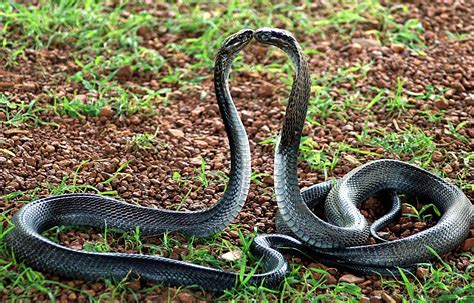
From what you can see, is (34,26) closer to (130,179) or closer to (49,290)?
(130,179)

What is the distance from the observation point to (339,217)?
6.23 meters

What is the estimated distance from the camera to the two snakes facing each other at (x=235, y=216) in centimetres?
548

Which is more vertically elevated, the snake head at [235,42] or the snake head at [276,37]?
the snake head at [276,37]

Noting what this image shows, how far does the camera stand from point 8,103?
731 centimetres

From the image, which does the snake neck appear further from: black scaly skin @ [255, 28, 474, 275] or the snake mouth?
the snake mouth

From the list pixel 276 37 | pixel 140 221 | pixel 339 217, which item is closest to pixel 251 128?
pixel 339 217

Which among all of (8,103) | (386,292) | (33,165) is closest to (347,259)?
(386,292)

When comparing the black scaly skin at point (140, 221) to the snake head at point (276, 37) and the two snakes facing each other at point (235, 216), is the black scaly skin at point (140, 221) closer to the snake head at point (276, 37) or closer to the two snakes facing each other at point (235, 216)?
the two snakes facing each other at point (235, 216)

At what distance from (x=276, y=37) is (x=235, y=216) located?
111 centimetres

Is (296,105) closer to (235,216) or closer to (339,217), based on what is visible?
(235,216)

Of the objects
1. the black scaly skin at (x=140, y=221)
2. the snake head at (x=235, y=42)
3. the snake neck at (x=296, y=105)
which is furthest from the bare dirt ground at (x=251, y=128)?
the snake head at (x=235, y=42)

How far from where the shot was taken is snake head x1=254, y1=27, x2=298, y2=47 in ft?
18.7

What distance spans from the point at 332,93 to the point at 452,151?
117 centimetres

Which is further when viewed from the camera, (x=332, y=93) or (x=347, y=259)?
(x=332, y=93)
